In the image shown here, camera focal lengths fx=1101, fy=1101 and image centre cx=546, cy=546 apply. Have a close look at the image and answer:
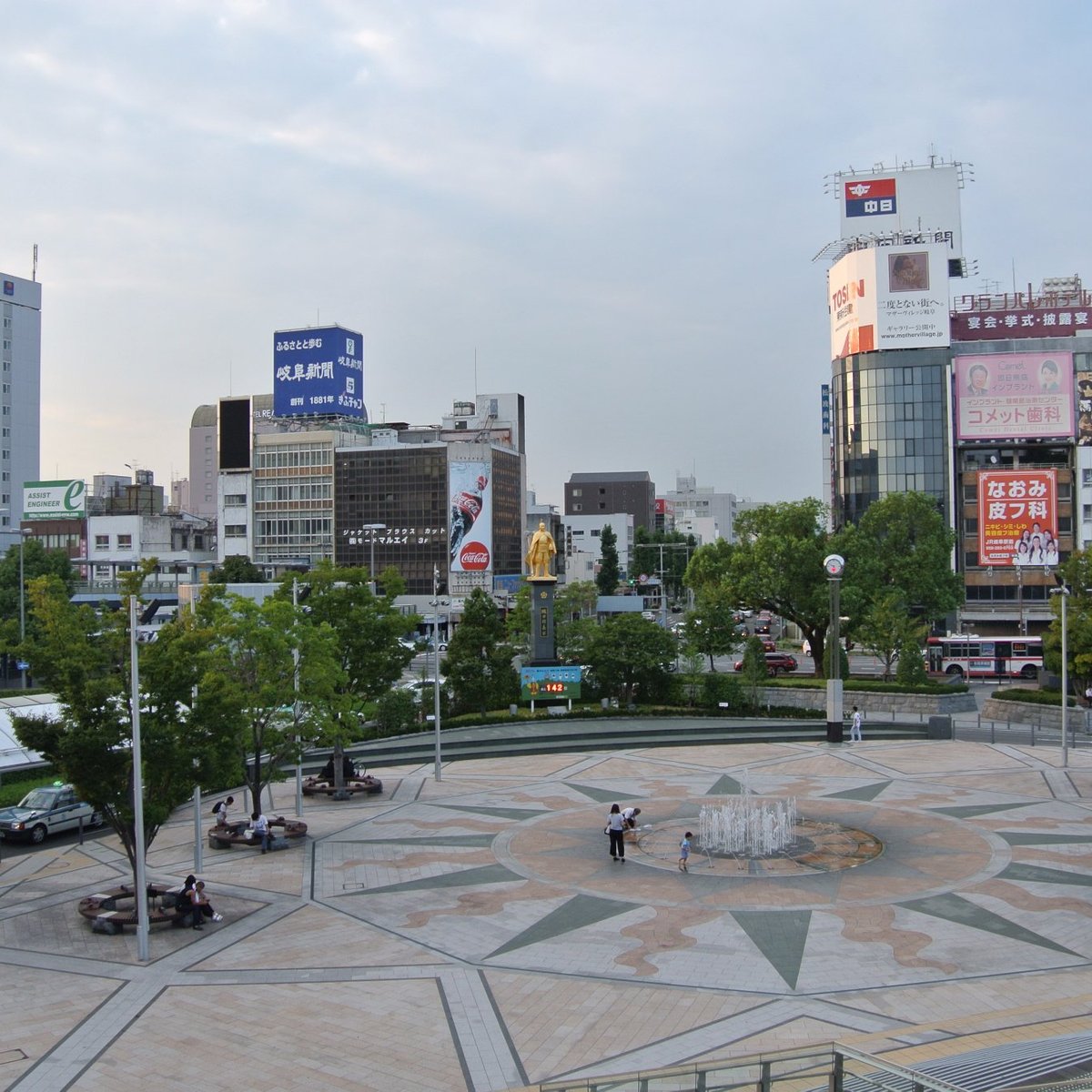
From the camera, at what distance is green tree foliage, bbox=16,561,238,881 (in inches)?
789

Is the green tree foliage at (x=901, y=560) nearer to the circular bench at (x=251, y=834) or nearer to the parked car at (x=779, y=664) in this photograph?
the parked car at (x=779, y=664)

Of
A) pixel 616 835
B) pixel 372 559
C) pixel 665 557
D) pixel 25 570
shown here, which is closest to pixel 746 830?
pixel 616 835

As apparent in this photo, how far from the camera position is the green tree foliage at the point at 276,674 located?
1039 inches

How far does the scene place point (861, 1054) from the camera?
36.2 feet

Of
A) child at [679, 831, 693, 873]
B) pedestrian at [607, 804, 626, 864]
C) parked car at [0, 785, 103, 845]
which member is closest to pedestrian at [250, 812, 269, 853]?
parked car at [0, 785, 103, 845]

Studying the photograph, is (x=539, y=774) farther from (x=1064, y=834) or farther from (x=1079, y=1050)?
(x=1079, y=1050)

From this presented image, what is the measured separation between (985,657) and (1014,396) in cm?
2568

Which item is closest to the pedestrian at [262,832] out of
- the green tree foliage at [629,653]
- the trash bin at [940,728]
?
the green tree foliage at [629,653]

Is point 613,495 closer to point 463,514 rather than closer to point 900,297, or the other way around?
point 463,514

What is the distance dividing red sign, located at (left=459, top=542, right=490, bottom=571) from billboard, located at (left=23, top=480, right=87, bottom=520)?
37.4 metres

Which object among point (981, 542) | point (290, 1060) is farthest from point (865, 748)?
point (981, 542)

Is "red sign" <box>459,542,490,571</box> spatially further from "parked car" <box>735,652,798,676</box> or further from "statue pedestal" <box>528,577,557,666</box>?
"statue pedestal" <box>528,577,557,666</box>

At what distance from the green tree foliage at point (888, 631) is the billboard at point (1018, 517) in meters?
29.2

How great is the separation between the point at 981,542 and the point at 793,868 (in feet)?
199
